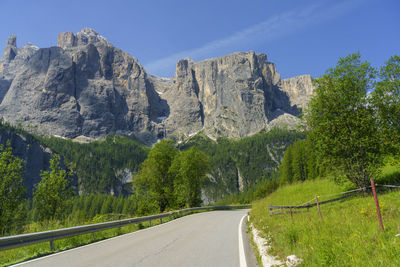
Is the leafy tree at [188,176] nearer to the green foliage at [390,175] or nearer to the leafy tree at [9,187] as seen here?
the leafy tree at [9,187]

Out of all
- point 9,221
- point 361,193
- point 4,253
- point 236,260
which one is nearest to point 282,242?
point 236,260

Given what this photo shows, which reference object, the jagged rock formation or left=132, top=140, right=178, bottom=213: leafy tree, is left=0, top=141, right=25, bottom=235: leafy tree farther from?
the jagged rock formation

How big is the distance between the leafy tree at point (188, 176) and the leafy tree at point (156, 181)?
3.99ft

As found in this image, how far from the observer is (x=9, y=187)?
20859mm

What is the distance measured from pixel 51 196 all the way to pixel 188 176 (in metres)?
19.7

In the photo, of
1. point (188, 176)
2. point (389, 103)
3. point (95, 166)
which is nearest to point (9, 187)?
point (188, 176)

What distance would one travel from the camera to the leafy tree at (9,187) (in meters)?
20.3

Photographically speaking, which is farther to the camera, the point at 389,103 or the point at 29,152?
the point at 29,152

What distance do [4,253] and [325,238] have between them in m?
10.1

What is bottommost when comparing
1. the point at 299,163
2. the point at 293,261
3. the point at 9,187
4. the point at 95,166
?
the point at 293,261

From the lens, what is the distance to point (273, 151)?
199 metres

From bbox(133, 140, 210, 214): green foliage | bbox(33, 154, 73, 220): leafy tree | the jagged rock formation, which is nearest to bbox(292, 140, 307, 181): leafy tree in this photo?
bbox(133, 140, 210, 214): green foliage

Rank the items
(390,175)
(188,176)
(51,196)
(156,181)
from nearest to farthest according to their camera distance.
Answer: (390,175)
(51,196)
(156,181)
(188,176)

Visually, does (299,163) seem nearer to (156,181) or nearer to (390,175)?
(156,181)
